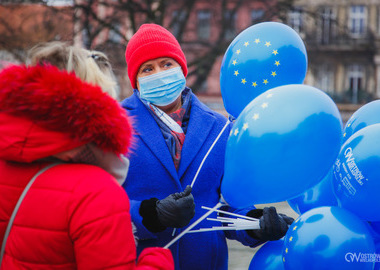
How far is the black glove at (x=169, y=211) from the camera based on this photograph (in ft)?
6.15

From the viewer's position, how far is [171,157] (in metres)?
2.18

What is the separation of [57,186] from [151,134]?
0.83 meters

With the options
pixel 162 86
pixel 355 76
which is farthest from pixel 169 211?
pixel 355 76

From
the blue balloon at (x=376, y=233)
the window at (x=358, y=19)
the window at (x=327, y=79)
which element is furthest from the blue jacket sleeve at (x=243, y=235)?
the window at (x=358, y=19)

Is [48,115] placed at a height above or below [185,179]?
above

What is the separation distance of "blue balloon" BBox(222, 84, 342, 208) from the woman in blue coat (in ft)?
0.97

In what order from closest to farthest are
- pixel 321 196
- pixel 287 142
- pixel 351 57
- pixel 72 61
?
pixel 72 61 < pixel 287 142 < pixel 321 196 < pixel 351 57

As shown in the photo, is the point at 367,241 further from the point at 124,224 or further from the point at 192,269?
the point at 124,224

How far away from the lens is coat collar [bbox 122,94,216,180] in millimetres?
2156

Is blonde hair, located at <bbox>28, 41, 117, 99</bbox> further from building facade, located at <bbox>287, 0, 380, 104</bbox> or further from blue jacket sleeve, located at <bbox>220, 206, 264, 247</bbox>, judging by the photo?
building facade, located at <bbox>287, 0, 380, 104</bbox>

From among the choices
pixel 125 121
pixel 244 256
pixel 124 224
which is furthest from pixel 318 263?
pixel 244 256

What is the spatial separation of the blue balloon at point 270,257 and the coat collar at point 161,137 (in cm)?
52

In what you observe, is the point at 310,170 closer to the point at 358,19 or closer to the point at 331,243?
the point at 331,243

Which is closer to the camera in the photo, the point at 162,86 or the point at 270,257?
the point at 270,257
